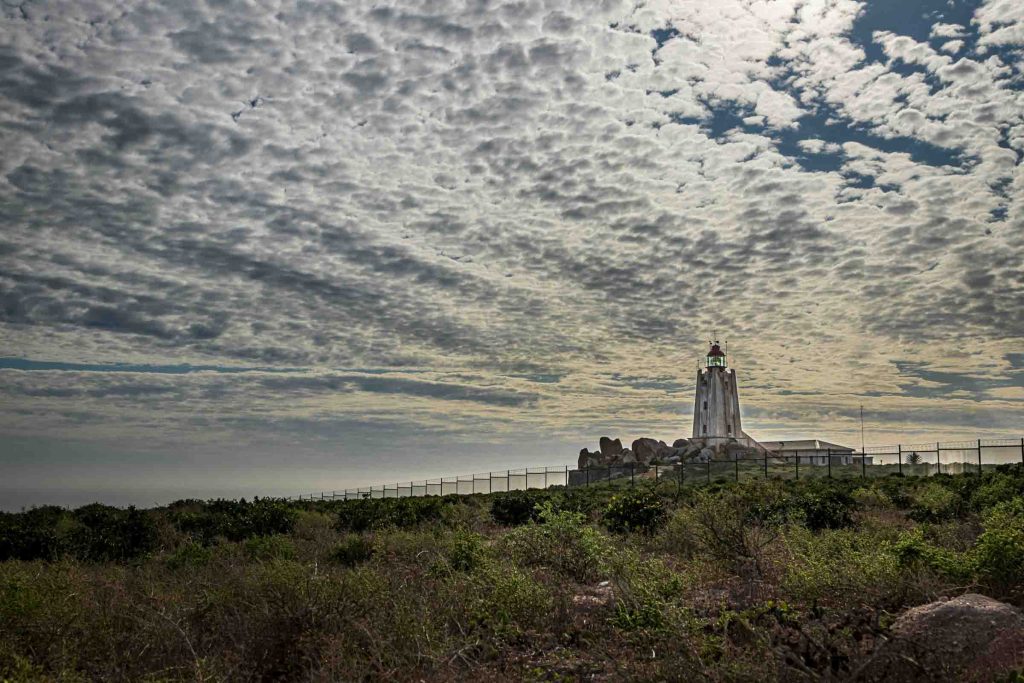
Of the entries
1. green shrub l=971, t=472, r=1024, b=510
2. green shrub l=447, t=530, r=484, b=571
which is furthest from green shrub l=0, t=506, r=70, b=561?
green shrub l=971, t=472, r=1024, b=510

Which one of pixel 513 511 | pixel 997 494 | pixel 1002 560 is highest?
pixel 1002 560

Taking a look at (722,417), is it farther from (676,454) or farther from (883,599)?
(883,599)

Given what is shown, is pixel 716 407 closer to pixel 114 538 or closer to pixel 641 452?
pixel 641 452

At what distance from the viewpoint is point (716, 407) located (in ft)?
247

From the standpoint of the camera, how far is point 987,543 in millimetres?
8562

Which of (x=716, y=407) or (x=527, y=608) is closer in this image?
(x=527, y=608)

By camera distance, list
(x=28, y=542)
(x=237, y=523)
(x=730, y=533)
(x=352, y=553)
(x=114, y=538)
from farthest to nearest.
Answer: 1. (x=237, y=523)
2. (x=114, y=538)
3. (x=28, y=542)
4. (x=352, y=553)
5. (x=730, y=533)

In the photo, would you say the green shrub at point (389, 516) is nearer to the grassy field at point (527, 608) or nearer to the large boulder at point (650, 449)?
the grassy field at point (527, 608)

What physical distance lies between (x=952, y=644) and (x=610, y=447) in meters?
73.3

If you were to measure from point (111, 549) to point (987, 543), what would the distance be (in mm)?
16699

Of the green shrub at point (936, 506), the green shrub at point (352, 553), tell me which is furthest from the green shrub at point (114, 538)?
the green shrub at point (936, 506)

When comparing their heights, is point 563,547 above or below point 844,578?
below

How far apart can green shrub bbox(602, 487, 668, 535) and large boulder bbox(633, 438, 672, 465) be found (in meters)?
55.4

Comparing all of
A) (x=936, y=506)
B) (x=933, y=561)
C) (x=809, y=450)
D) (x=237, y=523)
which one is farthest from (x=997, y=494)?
(x=809, y=450)
